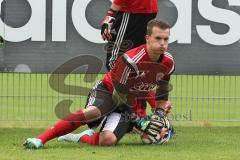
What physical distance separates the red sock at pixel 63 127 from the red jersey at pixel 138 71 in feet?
1.71

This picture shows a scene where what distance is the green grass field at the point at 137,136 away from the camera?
7062mm

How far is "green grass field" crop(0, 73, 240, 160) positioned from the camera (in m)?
7.06

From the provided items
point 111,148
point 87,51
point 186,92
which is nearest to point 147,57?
point 111,148

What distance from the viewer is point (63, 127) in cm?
755

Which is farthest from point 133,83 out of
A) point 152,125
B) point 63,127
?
point 63,127

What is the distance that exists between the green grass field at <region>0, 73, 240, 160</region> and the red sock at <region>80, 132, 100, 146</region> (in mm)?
161

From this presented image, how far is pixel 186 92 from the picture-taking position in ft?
38.1

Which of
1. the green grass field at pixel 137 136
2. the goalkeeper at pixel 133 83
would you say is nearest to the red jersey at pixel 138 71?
the goalkeeper at pixel 133 83

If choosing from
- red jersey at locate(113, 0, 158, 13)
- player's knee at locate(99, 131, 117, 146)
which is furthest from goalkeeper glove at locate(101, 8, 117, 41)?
player's knee at locate(99, 131, 117, 146)

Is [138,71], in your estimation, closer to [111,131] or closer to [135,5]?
[111,131]

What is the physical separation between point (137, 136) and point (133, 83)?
991 millimetres

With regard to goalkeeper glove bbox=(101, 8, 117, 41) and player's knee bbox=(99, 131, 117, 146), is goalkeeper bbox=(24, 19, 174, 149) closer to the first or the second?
player's knee bbox=(99, 131, 117, 146)

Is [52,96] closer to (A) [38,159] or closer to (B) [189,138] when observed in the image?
(B) [189,138]

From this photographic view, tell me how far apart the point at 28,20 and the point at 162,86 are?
9.47 ft
